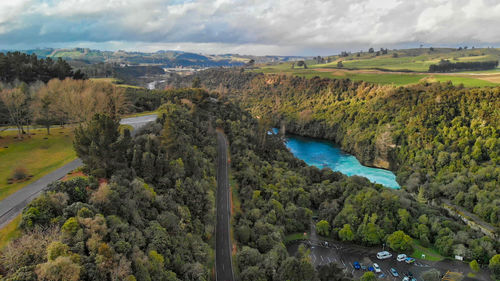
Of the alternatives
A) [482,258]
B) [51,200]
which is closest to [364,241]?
[482,258]

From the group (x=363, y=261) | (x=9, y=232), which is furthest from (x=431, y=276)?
(x=9, y=232)

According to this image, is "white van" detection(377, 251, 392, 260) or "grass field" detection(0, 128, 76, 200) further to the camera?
"white van" detection(377, 251, 392, 260)

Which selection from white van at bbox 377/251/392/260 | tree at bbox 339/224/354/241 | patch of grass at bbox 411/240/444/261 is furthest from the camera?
tree at bbox 339/224/354/241

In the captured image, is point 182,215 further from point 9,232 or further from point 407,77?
point 407,77

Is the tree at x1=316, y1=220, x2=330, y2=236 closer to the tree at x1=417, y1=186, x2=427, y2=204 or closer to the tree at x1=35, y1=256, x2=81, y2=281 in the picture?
the tree at x1=417, y1=186, x2=427, y2=204

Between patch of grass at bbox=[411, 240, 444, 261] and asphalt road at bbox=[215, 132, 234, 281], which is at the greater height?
asphalt road at bbox=[215, 132, 234, 281]

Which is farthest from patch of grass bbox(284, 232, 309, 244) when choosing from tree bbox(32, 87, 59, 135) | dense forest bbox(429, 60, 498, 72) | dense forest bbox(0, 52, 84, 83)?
dense forest bbox(429, 60, 498, 72)

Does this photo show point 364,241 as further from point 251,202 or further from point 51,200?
point 51,200
